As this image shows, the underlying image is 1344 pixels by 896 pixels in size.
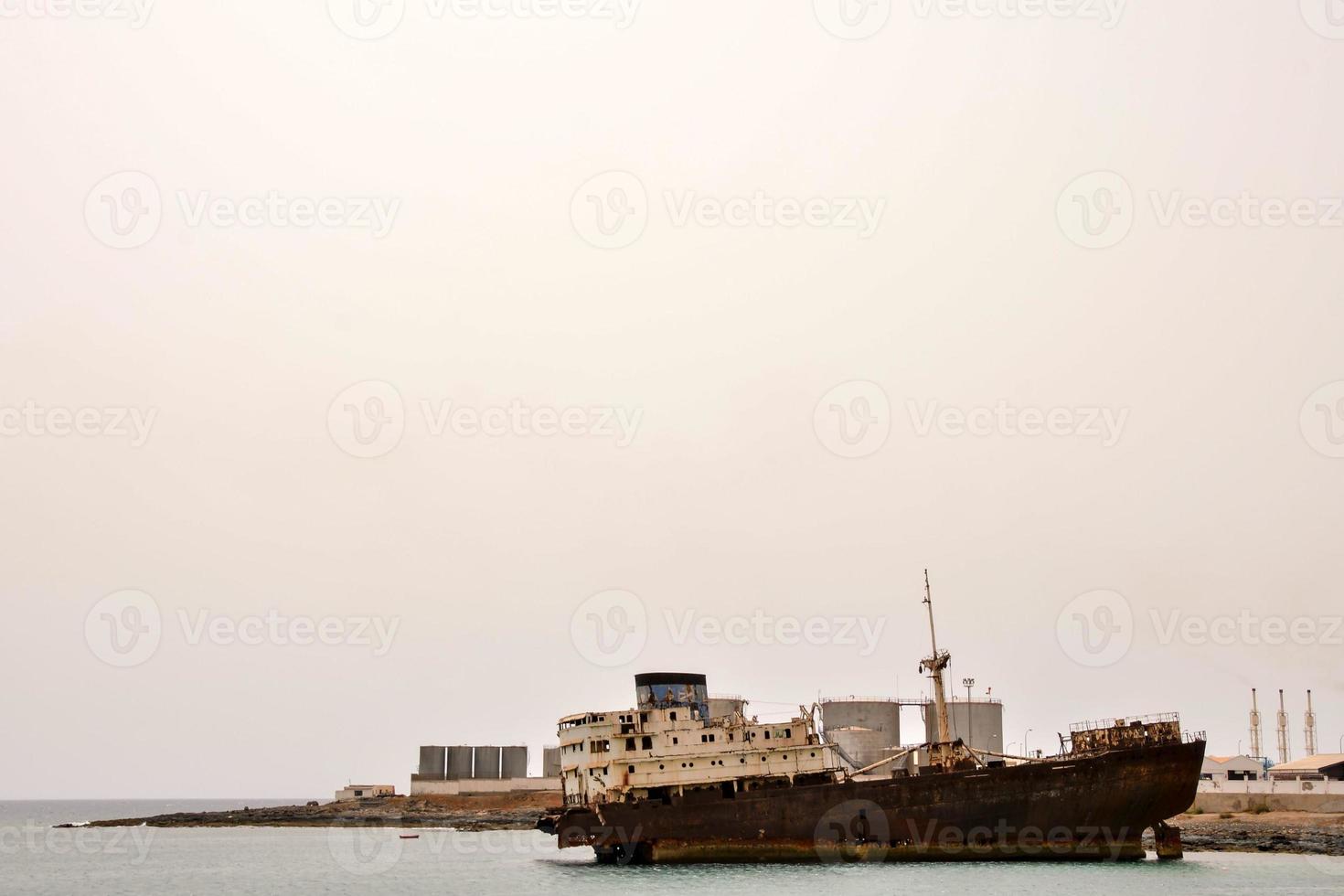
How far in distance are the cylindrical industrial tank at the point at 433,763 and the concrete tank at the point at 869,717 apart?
44479mm

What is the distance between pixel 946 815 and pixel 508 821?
4845 centimetres

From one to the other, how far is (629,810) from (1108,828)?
1918 centimetres

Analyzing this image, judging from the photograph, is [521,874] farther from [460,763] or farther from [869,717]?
[460,763]

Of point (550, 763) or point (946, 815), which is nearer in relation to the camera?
point (946, 815)

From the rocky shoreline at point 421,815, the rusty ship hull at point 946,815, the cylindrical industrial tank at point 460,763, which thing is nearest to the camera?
the rusty ship hull at point 946,815

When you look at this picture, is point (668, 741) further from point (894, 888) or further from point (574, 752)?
point (894, 888)

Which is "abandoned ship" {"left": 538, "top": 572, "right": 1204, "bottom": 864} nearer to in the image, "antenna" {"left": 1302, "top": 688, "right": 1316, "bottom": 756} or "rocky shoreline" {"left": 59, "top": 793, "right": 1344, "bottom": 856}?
"rocky shoreline" {"left": 59, "top": 793, "right": 1344, "bottom": 856}

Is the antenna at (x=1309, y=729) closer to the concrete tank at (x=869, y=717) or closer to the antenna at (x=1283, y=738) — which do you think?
the antenna at (x=1283, y=738)

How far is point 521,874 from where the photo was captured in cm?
5503

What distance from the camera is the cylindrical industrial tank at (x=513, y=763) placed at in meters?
107

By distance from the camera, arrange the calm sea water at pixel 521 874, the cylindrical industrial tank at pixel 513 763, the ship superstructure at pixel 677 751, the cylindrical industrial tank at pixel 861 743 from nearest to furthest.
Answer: the calm sea water at pixel 521 874 < the ship superstructure at pixel 677 751 < the cylindrical industrial tank at pixel 861 743 < the cylindrical industrial tank at pixel 513 763

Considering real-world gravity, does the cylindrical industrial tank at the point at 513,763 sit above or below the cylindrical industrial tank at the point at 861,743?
below

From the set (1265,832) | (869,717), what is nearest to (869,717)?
(869,717)

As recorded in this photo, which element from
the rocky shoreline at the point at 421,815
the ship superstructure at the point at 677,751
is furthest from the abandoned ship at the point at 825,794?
the rocky shoreline at the point at 421,815
